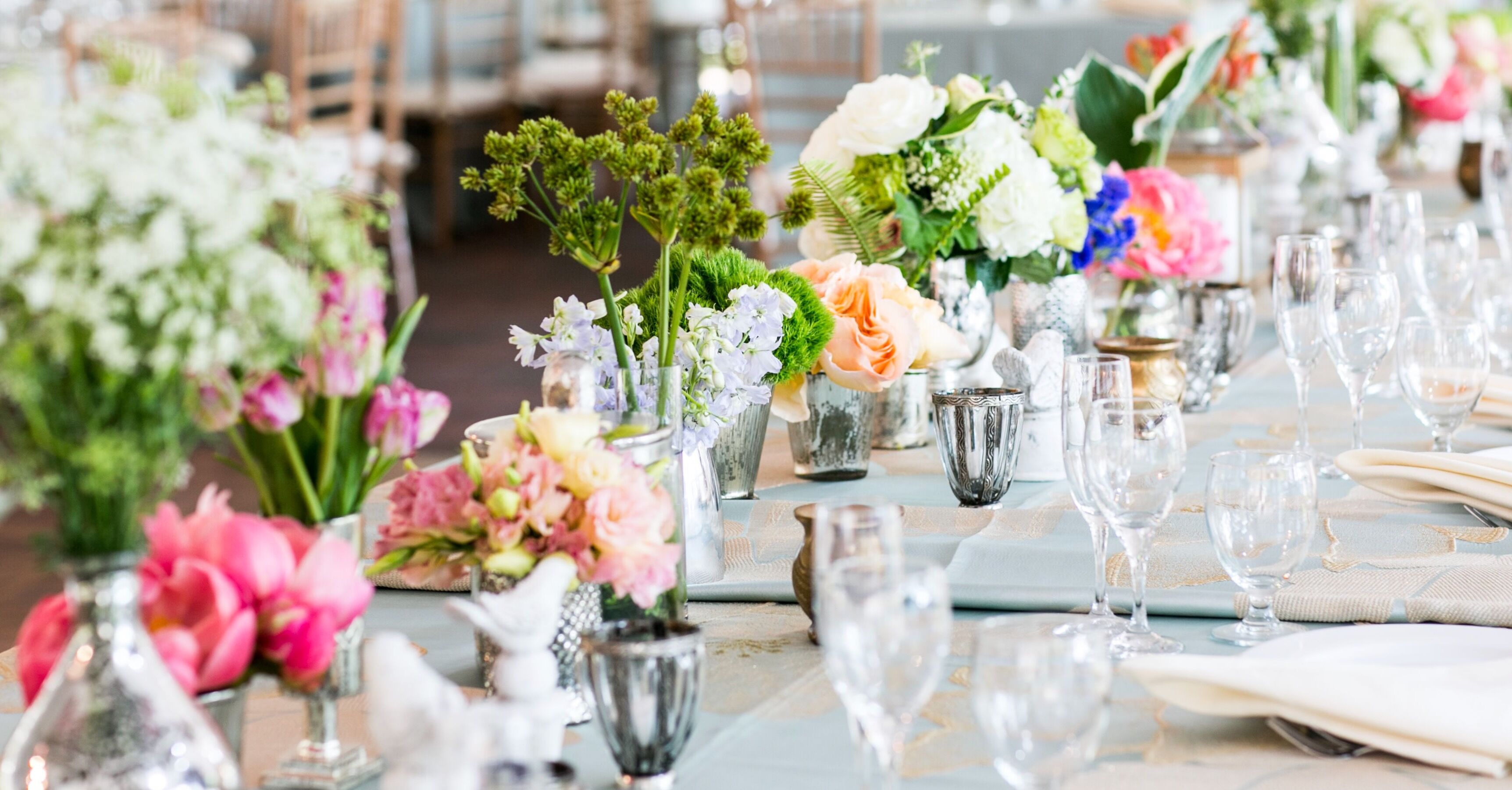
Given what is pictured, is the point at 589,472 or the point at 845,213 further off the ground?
the point at 845,213

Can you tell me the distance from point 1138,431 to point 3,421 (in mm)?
626

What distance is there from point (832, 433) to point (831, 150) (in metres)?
0.32

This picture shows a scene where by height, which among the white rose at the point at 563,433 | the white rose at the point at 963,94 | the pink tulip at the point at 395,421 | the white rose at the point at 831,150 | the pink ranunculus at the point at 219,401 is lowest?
the white rose at the point at 563,433

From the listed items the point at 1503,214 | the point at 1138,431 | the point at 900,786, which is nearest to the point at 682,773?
the point at 900,786

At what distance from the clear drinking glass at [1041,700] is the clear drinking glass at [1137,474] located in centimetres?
32

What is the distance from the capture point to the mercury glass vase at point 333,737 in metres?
0.75

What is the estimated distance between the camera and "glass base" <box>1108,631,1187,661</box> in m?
0.93

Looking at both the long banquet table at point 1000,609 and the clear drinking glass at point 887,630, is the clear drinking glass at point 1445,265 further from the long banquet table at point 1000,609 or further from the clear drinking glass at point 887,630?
the clear drinking glass at point 887,630

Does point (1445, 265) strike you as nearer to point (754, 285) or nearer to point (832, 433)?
point (832, 433)

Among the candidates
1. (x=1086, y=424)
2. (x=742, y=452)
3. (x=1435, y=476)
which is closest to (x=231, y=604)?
(x=1086, y=424)

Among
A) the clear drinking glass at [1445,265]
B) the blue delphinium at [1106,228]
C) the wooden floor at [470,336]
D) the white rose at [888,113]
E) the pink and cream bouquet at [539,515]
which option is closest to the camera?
the pink and cream bouquet at [539,515]

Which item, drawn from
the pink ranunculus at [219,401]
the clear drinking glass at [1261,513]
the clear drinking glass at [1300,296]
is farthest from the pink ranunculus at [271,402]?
the clear drinking glass at [1300,296]

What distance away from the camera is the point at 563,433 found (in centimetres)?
79

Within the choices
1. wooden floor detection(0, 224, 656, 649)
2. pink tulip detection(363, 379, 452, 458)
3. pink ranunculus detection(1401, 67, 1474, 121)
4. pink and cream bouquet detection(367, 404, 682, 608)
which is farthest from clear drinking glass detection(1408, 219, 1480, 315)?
wooden floor detection(0, 224, 656, 649)
